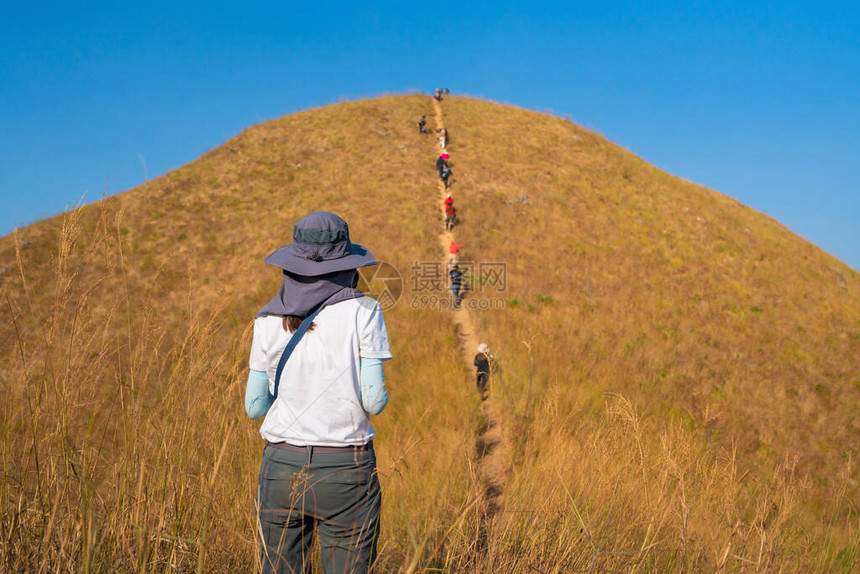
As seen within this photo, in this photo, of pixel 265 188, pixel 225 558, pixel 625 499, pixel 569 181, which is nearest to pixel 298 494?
pixel 225 558

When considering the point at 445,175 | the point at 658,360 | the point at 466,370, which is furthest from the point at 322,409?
the point at 445,175

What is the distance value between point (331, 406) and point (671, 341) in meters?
14.9

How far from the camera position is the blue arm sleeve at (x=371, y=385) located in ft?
5.99

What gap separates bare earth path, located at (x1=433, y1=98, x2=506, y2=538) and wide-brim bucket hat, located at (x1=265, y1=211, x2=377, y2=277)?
44.1 inches

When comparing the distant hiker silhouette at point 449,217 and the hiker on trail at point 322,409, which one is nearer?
the hiker on trail at point 322,409

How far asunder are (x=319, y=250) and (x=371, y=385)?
2.20 ft

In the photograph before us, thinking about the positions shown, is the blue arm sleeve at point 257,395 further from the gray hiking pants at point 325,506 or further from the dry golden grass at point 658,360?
the dry golden grass at point 658,360

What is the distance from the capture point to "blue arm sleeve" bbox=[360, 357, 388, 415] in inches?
71.9

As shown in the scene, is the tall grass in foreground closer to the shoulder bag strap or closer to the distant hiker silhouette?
the shoulder bag strap

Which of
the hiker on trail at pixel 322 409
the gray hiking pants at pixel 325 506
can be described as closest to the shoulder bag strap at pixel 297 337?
the hiker on trail at pixel 322 409

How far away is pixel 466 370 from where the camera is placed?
377 inches

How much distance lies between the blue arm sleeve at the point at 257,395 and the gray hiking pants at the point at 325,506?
0.22m

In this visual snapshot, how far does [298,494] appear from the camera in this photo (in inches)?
67.5

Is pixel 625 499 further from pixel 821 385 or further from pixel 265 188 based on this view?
pixel 265 188
